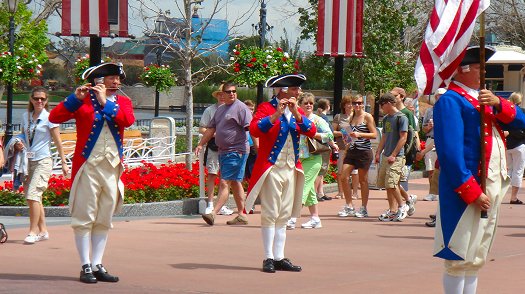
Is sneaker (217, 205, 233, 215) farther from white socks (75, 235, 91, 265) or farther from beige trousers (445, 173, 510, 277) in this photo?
beige trousers (445, 173, 510, 277)

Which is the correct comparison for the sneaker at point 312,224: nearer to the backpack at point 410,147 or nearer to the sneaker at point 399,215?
the sneaker at point 399,215

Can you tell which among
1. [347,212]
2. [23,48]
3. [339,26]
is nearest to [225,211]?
[347,212]

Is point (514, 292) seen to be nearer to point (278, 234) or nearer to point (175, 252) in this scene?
point (278, 234)

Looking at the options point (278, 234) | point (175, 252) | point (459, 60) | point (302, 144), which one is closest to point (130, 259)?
point (175, 252)

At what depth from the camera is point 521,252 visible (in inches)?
437

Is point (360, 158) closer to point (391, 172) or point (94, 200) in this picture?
point (391, 172)

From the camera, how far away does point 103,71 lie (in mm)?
8984

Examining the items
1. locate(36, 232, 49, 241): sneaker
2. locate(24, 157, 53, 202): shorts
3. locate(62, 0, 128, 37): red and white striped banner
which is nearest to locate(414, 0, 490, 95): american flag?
locate(24, 157, 53, 202): shorts

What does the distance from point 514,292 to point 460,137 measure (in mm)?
2497

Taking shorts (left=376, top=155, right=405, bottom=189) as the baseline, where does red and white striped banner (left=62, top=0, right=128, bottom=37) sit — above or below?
above

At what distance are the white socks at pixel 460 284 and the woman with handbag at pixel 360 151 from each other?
747 cm

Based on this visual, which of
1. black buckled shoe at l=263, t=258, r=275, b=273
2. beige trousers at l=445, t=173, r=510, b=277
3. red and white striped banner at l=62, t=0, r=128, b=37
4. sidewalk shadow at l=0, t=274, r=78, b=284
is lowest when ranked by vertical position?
sidewalk shadow at l=0, t=274, r=78, b=284

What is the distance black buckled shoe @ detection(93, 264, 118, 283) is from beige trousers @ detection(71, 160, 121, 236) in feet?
0.97

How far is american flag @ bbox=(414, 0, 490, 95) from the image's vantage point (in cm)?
671
